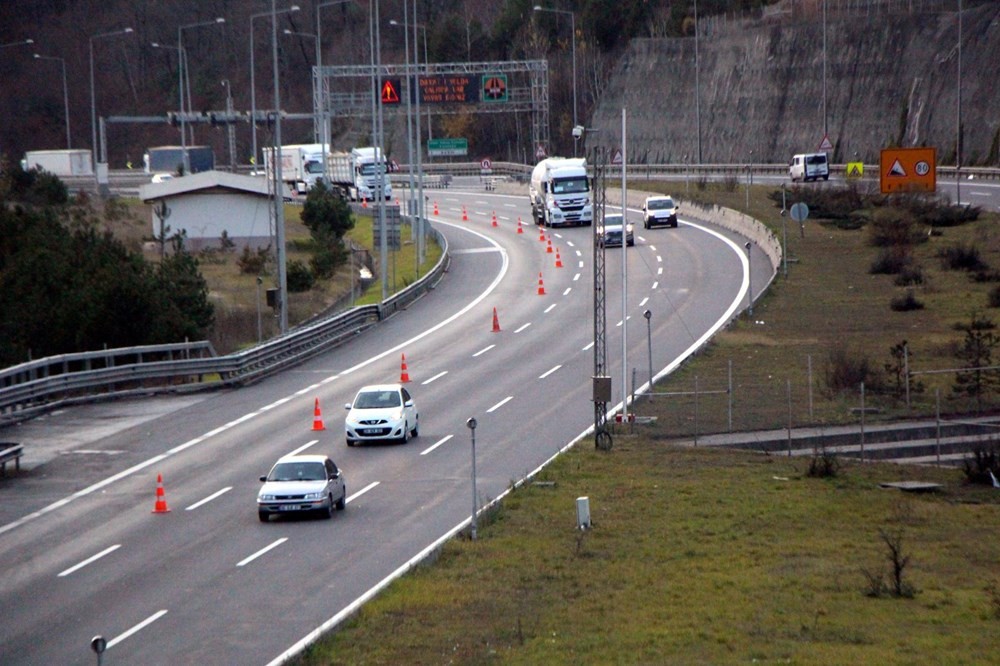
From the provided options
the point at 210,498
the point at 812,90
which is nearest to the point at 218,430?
the point at 210,498

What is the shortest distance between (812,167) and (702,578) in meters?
66.4

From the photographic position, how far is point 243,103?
153m

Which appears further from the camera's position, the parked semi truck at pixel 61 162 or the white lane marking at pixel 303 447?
the parked semi truck at pixel 61 162

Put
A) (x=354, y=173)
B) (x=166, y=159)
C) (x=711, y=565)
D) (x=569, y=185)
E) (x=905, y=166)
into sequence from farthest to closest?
(x=166, y=159), (x=354, y=173), (x=569, y=185), (x=905, y=166), (x=711, y=565)

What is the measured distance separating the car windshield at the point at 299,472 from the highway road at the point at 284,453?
81cm

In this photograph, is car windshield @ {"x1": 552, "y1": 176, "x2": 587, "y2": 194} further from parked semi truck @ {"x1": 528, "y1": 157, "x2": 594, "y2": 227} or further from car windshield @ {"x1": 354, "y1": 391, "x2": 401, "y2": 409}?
car windshield @ {"x1": 354, "y1": 391, "x2": 401, "y2": 409}

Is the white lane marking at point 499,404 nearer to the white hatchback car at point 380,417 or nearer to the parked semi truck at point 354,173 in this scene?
the white hatchback car at point 380,417

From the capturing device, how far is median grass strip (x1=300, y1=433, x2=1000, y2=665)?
49.6 ft

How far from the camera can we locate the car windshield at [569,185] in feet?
227

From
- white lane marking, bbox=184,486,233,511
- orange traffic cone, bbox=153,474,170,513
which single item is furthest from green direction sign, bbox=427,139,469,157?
orange traffic cone, bbox=153,474,170,513

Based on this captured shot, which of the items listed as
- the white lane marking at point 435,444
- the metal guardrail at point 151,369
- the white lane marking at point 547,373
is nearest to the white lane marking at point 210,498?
the white lane marking at point 435,444

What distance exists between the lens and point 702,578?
61.1 feet

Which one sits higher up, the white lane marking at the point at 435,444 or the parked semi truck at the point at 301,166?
the parked semi truck at the point at 301,166

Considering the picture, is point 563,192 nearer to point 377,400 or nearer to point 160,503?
point 377,400
